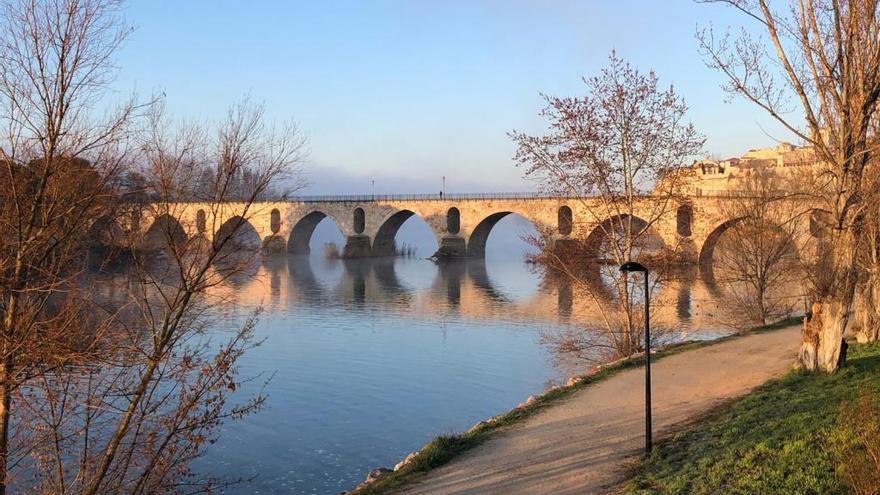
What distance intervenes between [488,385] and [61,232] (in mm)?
10798

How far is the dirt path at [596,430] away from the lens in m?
7.84

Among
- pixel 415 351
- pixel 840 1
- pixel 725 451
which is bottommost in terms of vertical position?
pixel 415 351

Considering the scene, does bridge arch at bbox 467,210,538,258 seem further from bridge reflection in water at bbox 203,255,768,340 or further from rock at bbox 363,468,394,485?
rock at bbox 363,468,394,485

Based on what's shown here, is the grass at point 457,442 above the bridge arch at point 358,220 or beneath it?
beneath

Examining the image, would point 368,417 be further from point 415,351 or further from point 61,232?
point 61,232

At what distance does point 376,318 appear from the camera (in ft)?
88.6

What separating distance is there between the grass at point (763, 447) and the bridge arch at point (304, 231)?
194 ft

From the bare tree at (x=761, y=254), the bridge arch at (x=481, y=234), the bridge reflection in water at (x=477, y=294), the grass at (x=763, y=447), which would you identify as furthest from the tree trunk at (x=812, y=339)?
the bridge arch at (x=481, y=234)

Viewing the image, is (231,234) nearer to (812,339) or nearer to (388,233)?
(812,339)

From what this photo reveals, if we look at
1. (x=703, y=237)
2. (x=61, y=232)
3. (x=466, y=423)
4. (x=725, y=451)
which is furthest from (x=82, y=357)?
(x=703, y=237)

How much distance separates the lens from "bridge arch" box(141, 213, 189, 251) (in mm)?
6918

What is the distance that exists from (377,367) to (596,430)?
9.46 metres

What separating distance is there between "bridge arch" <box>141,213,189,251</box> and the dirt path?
12.4ft

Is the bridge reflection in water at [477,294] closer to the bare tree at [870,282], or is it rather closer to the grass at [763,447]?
the bare tree at [870,282]
